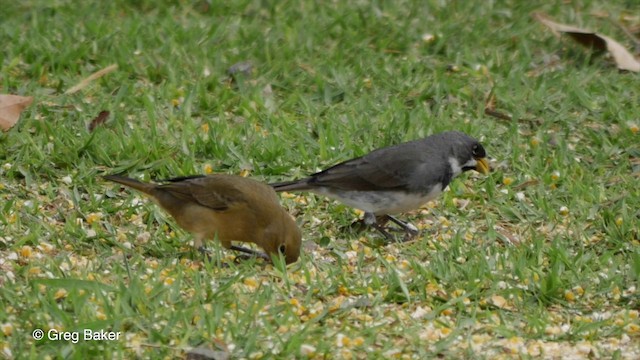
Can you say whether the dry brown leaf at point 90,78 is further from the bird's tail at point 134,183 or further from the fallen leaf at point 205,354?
the fallen leaf at point 205,354

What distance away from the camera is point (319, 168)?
750cm

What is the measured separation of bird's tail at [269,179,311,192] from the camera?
22.1 feet

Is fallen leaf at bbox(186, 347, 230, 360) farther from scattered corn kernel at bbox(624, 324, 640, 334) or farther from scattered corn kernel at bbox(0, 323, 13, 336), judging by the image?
scattered corn kernel at bbox(624, 324, 640, 334)

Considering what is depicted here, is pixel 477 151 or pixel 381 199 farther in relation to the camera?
pixel 477 151

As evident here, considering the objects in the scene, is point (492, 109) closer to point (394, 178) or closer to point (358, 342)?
point (394, 178)

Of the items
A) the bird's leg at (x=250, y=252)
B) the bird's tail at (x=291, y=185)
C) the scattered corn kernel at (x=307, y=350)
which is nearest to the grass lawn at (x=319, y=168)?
the scattered corn kernel at (x=307, y=350)

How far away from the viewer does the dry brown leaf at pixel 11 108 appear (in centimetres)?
749

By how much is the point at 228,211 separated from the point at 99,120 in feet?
6.20

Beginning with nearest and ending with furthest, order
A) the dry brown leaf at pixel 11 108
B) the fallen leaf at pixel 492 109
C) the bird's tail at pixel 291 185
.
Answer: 1. the bird's tail at pixel 291 185
2. the dry brown leaf at pixel 11 108
3. the fallen leaf at pixel 492 109

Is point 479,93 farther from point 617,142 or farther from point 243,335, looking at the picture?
point 243,335

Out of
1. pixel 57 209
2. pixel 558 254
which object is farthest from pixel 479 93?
pixel 57 209

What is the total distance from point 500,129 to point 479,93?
1.46 ft

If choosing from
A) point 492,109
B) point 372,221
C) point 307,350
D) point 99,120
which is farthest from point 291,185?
point 492,109

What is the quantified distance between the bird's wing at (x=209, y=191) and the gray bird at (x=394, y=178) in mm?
507
